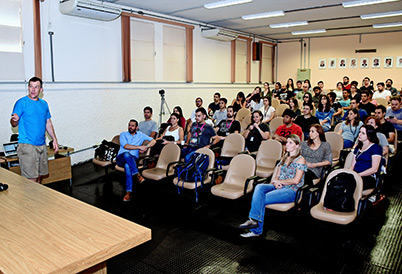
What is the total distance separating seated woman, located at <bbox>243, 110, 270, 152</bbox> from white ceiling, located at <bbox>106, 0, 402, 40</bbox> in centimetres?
329

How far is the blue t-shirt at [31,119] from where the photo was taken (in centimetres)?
419

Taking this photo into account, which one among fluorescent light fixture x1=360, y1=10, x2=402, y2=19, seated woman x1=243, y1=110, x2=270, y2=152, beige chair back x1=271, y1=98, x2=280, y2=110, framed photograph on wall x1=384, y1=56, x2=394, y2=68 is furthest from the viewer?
framed photograph on wall x1=384, y1=56, x2=394, y2=68

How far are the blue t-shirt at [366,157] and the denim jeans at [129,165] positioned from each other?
317 centimetres

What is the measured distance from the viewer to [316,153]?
458 cm

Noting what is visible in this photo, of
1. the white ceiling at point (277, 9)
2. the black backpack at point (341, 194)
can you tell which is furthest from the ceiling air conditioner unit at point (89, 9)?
the black backpack at point (341, 194)

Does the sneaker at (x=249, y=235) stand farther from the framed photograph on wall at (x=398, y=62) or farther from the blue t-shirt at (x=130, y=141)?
the framed photograph on wall at (x=398, y=62)

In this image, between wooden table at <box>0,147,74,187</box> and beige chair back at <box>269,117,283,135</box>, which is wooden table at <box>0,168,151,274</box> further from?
beige chair back at <box>269,117,283,135</box>

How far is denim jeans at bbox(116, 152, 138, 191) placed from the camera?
517cm

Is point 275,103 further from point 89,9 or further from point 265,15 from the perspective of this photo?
point 89,9

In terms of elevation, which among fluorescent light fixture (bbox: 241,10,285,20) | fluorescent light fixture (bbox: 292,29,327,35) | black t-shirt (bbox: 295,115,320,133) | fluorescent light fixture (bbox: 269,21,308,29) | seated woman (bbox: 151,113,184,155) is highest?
fluorescent light fixture (bbox: 292,29,327,35)

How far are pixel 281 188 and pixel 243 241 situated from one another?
0.75 m

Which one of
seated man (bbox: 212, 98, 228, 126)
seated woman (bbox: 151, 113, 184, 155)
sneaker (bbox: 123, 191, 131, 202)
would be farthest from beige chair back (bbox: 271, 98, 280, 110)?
sneaker (bbox: 123, 191, 131, 202)

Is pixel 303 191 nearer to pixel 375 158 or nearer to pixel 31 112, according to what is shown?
pixel 375 158

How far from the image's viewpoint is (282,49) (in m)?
14.4
